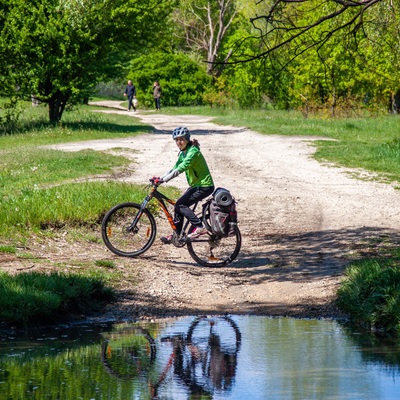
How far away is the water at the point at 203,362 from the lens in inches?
239

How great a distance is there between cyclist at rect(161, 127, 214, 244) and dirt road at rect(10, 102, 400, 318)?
559 mm

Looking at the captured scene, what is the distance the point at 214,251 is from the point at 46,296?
3.64 meters

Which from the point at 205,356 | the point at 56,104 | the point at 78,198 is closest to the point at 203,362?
the point at 205,356

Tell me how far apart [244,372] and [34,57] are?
23.9m

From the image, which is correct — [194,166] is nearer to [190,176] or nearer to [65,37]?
[190,176]

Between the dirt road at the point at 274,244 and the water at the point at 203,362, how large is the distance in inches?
28.9

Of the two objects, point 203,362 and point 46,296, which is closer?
point 203,362

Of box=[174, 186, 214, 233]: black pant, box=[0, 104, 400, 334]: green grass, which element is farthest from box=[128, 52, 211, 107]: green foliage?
box=[174, 186, 214, 233]: black pant

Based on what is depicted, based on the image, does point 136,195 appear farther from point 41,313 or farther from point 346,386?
point 346,386

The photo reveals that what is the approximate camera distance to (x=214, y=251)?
11.5 metres

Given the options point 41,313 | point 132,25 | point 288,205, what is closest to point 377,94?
point 132,25

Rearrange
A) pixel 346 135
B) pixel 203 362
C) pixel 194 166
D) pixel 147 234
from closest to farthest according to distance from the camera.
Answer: pixel 203 362, pixel 194 166, pixel 147 234, pixel 346 135

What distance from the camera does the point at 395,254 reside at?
426 inches

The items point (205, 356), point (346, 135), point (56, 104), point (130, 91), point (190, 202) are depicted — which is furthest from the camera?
point (130, 91)
